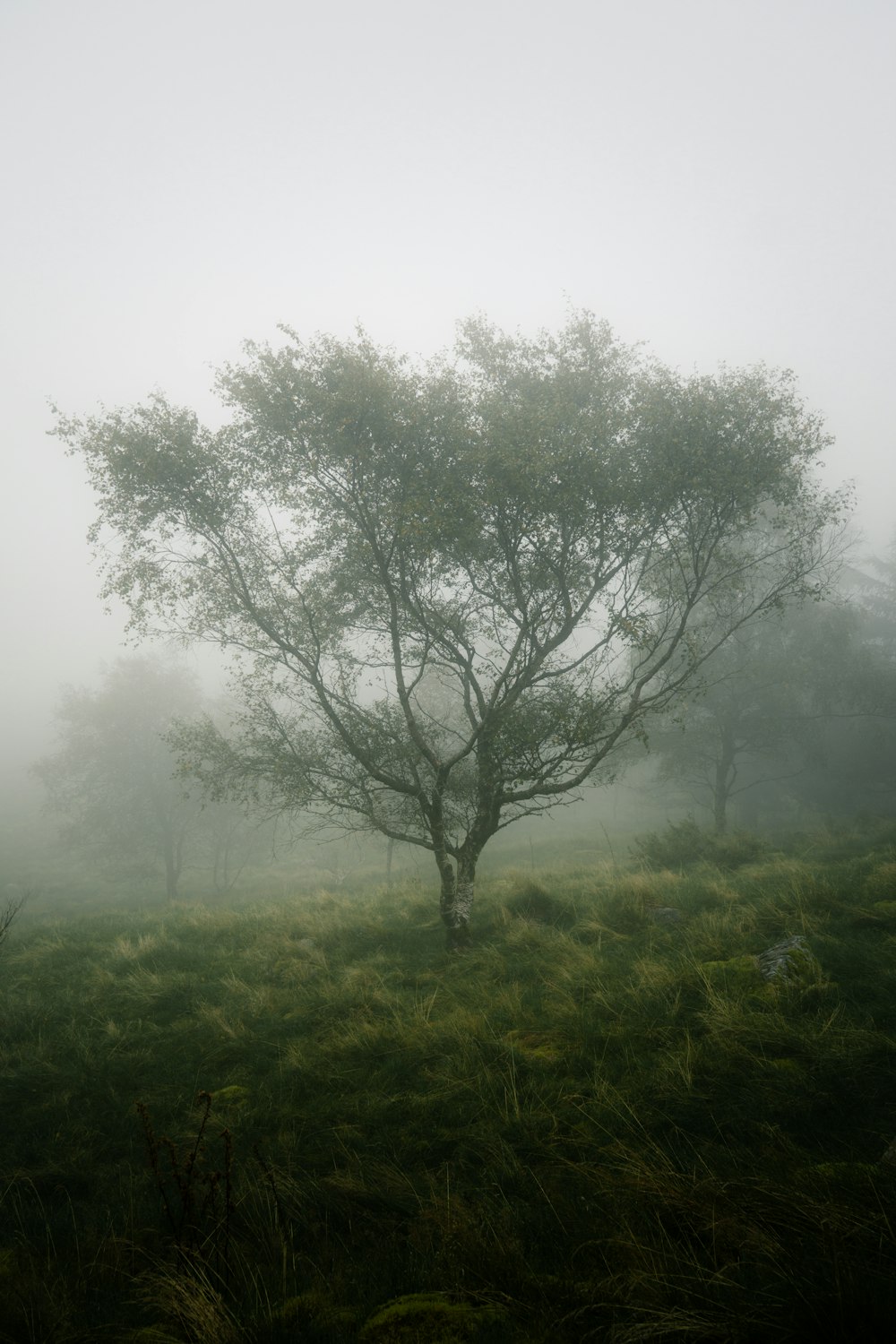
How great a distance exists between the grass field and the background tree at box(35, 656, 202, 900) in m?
23.5

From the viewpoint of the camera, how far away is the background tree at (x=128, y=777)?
3366 centimetres

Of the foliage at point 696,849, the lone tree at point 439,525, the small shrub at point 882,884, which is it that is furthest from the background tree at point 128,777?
the small shrub at point 882,884

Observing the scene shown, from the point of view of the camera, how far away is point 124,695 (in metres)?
36.7

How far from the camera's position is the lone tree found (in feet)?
38.6

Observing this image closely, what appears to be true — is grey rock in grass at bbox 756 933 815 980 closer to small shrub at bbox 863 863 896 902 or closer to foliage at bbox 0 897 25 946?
small shrub at bbox 863 863 896 902

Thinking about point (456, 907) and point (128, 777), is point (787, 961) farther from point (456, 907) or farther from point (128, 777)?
point (128, 777)

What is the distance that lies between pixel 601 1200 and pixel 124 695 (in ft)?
126

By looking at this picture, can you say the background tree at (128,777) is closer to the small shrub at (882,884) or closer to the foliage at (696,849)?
the foliage at (696,849)

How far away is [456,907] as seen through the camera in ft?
39.9

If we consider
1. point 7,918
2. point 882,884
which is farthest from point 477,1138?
point 882,884

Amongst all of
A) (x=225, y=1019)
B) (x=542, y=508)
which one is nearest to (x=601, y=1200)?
(x=225, y=1019)

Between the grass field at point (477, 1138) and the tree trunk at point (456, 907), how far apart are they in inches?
18.9

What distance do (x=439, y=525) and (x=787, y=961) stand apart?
8.78m

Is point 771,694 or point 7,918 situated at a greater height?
point 771,694
